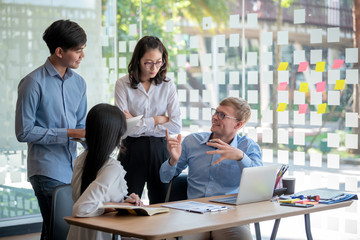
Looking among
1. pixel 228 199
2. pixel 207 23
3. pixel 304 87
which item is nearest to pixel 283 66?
pixel 304 87

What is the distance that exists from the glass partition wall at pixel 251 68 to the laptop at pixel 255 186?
62.6 inches

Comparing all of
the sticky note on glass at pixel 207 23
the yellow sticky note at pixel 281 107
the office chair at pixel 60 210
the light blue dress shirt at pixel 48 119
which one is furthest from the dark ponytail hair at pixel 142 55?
the sticky note on glass at pixel 207 23

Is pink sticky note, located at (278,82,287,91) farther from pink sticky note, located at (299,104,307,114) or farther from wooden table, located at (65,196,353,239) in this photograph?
wooden table, located at (65,196,353,239)

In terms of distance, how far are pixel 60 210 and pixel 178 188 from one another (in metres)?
0.88

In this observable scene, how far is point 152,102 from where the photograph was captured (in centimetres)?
416

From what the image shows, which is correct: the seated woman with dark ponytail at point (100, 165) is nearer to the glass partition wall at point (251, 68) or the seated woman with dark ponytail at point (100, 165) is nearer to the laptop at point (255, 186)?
the laptop at point (255, 186)

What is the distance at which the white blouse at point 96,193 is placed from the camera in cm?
265

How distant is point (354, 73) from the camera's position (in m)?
4.52

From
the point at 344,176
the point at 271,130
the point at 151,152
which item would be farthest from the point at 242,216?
the point at 271,130

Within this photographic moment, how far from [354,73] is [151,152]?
1783 millimetres

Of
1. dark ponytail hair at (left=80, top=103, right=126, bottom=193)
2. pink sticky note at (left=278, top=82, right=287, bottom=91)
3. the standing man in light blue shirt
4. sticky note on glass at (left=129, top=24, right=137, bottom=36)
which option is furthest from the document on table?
sticky note on glass at (left=129, top=24, right=137, bottom=36)

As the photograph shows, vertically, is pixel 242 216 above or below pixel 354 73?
below

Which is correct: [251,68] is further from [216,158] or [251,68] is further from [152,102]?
[216,158]

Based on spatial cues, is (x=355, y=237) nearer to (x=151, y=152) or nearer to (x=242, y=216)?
(x=151, y=152)
